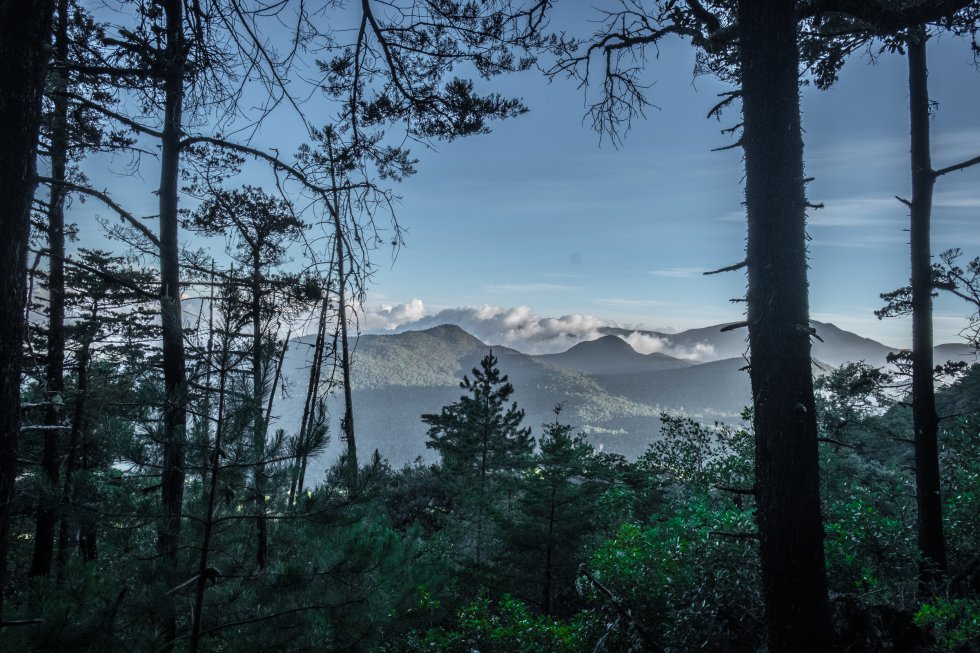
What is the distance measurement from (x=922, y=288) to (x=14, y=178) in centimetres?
1001

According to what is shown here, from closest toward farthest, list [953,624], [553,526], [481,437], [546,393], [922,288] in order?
[953,624] < [922,288] < [553,526] < [481,437] < [546,393]

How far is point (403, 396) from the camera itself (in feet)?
501

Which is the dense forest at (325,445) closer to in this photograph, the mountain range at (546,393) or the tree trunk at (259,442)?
the tree trunk at (259,442)

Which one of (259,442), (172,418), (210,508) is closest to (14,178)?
(172,418)

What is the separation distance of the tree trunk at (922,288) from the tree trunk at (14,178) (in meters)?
9.72

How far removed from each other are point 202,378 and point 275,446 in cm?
58

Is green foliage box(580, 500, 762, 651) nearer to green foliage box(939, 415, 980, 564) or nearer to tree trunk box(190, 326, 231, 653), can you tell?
tree trunk box(190, 326, 231, 653)

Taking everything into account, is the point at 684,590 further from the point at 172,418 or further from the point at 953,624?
the point at 172,418

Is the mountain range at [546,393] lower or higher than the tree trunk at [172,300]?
lower

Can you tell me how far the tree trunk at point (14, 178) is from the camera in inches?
94.0

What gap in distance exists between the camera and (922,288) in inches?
301

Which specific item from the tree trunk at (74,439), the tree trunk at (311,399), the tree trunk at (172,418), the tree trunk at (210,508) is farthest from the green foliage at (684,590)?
the tree trunk at (74,439)

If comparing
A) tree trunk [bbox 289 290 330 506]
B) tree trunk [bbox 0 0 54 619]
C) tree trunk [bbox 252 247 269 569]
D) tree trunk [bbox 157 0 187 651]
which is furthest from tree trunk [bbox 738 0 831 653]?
tree trunk [bbox 0 0 54 619]

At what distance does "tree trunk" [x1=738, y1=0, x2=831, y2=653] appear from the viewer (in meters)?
3.49
